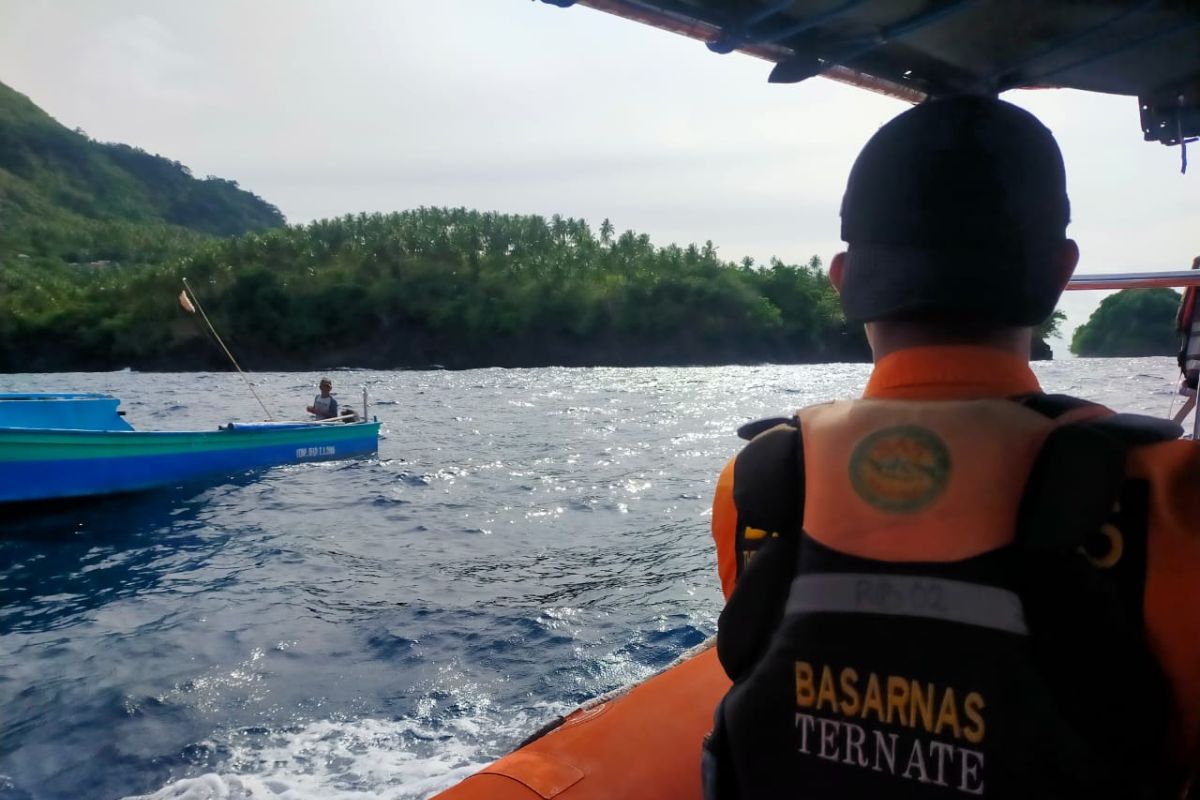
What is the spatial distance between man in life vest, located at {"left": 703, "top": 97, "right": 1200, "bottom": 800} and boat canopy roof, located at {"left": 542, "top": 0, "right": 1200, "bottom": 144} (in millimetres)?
1471

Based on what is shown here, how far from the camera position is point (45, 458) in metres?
11.3

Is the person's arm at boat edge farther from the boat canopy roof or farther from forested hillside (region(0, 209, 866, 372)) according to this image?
forested hillside (region(0, 209, 866, 372))

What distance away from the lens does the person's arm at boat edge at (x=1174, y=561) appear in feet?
3.14

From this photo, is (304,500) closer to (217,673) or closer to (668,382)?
(217,673)

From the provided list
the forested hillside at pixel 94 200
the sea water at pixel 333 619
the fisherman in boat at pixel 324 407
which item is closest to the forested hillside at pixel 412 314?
the forested hillside at pixel 94 200

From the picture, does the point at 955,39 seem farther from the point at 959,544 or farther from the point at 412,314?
the point at 412,314

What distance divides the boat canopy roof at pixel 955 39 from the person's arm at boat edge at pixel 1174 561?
1.80m

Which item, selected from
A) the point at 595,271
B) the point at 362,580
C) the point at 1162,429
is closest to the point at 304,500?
the point at 362,580

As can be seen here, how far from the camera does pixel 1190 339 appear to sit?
3047 millimetres

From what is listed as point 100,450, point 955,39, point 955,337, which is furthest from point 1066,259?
point 100,450

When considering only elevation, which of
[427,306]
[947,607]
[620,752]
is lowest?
[620,752]

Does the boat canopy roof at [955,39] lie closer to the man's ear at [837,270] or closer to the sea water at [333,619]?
the man's ear at [837,270]

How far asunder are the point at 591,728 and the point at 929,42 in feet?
7.38

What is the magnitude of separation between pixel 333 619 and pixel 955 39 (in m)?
6.52
